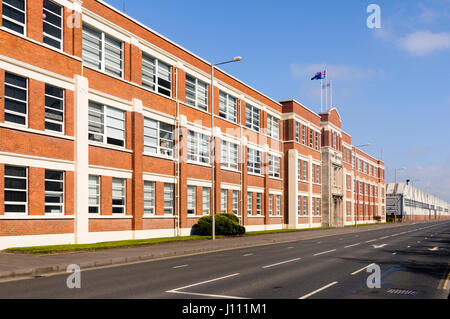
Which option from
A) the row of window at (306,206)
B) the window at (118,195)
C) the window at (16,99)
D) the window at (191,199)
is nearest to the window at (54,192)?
the window at (16,99)

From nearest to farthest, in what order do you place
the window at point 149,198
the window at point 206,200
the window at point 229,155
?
the window at point 149,198 → the window at point 206,200 → the window at point 229,155

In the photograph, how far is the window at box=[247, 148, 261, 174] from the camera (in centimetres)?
4444

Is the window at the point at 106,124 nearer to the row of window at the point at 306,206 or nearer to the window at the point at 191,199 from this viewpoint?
the window at the point at 191,199

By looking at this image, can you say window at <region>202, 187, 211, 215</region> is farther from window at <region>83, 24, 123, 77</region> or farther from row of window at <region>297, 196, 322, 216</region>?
row of window at <region>297, 196, 322, 216</region>

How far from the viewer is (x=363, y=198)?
3561 inches

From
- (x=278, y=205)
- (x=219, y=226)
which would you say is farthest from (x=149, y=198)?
(x=278, y=205)

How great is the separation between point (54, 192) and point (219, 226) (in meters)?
13.6

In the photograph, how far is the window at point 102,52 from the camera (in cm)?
2578

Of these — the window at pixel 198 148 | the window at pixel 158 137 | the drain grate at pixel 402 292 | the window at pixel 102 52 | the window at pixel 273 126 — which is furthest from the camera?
the window at pixel 273 126

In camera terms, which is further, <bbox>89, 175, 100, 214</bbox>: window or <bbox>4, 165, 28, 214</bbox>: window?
<bbox>89, 175, 100, 214</bbox>: window

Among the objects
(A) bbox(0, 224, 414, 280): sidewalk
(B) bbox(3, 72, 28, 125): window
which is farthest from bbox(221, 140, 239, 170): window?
(B) bbox(3, 72, 28, 125): window

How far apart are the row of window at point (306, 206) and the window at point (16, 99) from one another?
37.0 metres

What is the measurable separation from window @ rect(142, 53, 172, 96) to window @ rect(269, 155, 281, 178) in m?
19.6

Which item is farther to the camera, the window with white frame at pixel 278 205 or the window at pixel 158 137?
the window with white frame at pixel 278 205
